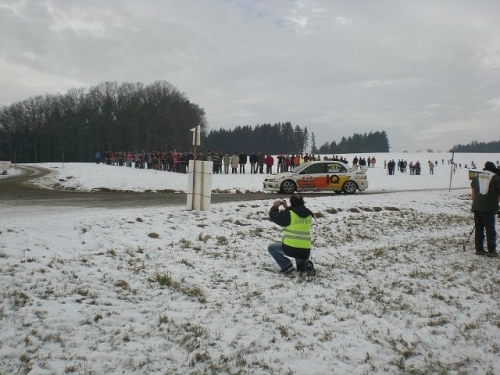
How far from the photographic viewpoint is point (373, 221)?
14.2 metres

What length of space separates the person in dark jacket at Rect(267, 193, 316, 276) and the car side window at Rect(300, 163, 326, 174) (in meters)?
11.8

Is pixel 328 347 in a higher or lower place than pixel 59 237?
lower

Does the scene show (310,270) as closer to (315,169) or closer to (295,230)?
(295,230)

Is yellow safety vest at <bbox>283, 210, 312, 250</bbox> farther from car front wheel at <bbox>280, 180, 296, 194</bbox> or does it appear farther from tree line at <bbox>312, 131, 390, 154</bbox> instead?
tree line at <bbox>312, 131, 390, 154</bbox>

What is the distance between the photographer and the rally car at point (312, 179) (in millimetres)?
18781

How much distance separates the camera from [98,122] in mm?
82938

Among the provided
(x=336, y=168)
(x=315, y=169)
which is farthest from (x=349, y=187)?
(x=315, y=169)

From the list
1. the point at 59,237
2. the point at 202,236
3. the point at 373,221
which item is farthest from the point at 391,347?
the point at 373,221

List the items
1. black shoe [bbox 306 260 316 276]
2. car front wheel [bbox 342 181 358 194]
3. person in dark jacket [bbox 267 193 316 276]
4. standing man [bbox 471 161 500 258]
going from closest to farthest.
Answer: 1. person in dark jacket [bbox 267 193 316 276]
2. black shoe [bbox 306 260 316 276]
3. standing man [bbox 471 161 500 258]
4. car front wheel [bbox 342 181 358 194]

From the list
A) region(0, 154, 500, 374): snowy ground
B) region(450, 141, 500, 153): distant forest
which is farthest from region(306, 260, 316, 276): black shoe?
region(450, 141, 500, 153): distant forest

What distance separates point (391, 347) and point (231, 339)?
2.01 meters

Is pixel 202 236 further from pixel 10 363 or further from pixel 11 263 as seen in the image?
pixel 10 363

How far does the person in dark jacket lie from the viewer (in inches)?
282

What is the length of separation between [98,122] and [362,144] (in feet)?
394
